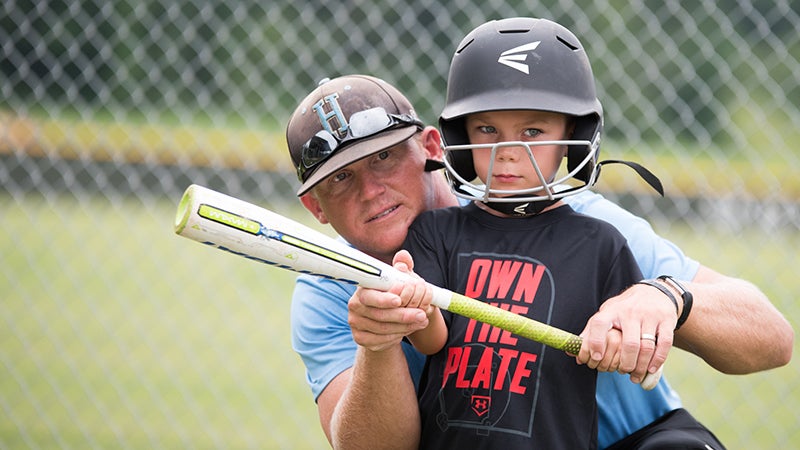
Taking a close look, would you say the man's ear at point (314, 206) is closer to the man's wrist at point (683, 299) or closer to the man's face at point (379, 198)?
the man's face at point (379, 198)

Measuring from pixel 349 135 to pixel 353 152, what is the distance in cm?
6

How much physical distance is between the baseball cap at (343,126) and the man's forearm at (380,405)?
55 cm

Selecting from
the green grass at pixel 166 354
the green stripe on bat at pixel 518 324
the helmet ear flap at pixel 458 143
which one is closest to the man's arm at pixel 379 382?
the green stripe on bat at pixel 518 324

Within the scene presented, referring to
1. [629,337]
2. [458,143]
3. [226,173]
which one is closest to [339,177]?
[458,143]

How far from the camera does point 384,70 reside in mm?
8578

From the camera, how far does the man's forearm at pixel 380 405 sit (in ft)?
6.95

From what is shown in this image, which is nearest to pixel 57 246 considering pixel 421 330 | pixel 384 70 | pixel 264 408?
pixel 384 70

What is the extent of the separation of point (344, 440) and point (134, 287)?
5.95 m

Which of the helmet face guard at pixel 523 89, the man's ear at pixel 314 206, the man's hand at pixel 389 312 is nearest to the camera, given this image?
the man's hand at pixel 389 312

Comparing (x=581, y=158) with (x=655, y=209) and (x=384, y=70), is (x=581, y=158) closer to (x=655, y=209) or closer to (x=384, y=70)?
(x=384, y=70)

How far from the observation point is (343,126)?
251cm

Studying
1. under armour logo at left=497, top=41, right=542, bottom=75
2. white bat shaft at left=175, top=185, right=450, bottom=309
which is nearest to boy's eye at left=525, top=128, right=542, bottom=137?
under armour logo at left=497, top=41, right=542, bottom=75

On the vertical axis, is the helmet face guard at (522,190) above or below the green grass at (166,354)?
above

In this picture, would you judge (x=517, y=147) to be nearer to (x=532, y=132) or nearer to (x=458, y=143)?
(x=532, y=132)
